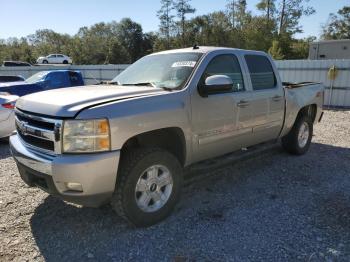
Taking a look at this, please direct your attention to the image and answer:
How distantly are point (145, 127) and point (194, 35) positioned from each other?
50.3 meters

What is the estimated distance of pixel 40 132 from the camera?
329 cm

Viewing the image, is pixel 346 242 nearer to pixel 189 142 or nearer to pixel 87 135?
pixel 189 142

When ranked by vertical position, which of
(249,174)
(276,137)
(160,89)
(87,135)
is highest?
(160,89)

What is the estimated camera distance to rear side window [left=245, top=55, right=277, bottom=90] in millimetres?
4949

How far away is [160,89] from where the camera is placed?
3.88 meters

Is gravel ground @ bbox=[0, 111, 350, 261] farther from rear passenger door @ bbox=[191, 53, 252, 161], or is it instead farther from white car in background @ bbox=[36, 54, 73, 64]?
white car in background @ bbox=[36, 54, 73, 64]

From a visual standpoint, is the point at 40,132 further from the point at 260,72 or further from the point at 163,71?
the point at 260,72

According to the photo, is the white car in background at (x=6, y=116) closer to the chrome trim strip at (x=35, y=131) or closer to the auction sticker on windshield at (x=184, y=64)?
the chrome trim strip at (x=35, y=131)

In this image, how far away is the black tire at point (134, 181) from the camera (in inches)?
133

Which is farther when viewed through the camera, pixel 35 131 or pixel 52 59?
pixel 52 59

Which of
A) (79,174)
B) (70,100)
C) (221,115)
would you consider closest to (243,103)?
(221,115)

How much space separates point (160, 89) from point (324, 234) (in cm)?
236

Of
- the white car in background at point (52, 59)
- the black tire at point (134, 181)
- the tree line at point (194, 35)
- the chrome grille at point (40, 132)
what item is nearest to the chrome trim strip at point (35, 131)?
the chrome grille at point (40, 132)

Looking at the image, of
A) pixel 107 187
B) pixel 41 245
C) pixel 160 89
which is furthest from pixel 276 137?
pixel 41 245
